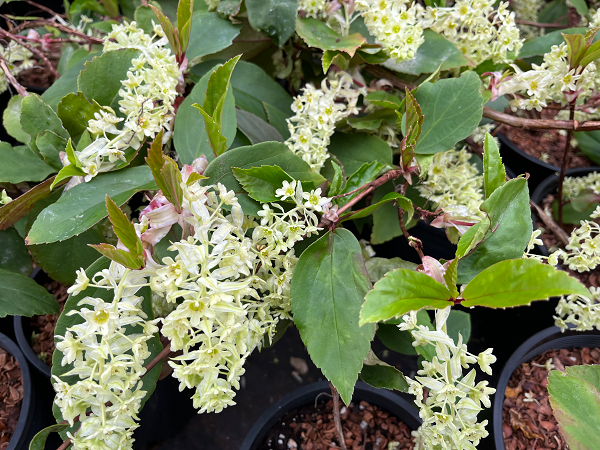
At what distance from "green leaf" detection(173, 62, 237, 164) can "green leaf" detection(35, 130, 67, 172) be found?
0.17m

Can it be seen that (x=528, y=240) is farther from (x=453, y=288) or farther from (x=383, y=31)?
(x=383, y=31)

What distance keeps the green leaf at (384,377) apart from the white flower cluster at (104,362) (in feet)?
0.94

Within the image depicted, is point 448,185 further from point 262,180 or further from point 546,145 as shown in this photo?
point 546,145

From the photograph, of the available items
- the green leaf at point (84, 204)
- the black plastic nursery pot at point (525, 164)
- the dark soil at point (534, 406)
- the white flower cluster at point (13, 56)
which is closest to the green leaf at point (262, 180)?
the green leaf at point (84, 204)

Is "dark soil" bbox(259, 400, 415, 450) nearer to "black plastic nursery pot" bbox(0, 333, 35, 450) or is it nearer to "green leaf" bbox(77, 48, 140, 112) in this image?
"black plastic nursery pot" bbox(0, 333, 35, 450)

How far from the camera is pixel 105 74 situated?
604 millimetres

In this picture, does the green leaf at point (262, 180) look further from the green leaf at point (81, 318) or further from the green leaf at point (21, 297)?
the green leaf at point (21, 297)

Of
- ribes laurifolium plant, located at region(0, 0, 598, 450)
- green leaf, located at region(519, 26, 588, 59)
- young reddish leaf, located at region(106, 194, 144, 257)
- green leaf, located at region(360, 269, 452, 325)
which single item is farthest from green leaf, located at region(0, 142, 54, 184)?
green leaf, located at region(519, 26, 588, 59)

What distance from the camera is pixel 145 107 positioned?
0.53m

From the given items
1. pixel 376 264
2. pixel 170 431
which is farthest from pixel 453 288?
pixel 170 431

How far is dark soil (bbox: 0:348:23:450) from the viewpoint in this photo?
68 cm

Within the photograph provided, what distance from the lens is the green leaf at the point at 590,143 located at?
3.60 feet

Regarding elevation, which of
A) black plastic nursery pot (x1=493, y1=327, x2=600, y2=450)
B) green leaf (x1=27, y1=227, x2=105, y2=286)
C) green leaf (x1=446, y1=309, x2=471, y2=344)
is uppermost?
green leaf (x1=27, y1=227, x2=105, y2=286)

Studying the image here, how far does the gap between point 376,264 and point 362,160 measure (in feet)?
0.58
